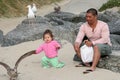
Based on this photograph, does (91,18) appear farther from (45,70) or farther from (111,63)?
(45,70)

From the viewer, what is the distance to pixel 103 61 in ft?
26.3

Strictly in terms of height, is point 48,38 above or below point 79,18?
below

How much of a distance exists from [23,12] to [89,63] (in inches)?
469

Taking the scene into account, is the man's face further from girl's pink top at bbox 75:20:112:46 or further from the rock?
the rock

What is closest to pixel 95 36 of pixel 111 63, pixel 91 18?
pixel 91 18

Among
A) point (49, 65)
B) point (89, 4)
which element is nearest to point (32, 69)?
point (49, 65)

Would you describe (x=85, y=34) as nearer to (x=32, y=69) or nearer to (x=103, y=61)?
(x=103, y=61)

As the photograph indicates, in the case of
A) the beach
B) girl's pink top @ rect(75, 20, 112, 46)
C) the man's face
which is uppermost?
the man's face

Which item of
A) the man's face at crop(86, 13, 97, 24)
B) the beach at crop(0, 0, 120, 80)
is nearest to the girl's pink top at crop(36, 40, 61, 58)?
the beach at crop(0, 0, 120, 80)

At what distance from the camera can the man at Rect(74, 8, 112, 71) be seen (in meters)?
7.83

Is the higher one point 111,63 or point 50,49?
point 50,49

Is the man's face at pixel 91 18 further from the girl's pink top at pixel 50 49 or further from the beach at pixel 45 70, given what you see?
the beach at pixel 45 70

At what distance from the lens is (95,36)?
26.5ft

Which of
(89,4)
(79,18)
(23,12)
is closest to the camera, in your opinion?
(79,18)
